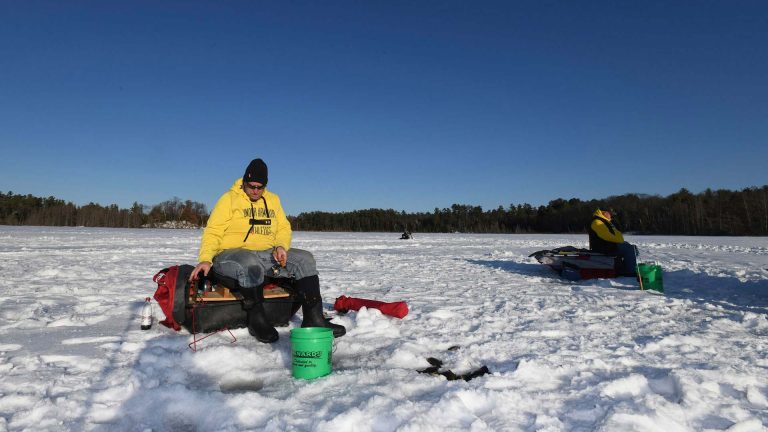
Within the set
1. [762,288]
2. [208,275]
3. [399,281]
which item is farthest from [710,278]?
[208,275]

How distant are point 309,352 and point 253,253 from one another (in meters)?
1.44

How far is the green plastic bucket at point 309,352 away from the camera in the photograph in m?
3.06

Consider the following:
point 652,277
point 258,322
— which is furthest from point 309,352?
point 652,277

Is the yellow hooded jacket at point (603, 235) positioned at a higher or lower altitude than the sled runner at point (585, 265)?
higher

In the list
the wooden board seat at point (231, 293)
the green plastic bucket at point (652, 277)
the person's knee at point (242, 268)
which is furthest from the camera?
the green plastic bucket at point (652, 277)

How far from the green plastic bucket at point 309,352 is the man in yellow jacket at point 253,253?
0.92 meters

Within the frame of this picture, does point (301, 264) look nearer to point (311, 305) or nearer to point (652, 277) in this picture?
point (311, 305)

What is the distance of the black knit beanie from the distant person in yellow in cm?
668

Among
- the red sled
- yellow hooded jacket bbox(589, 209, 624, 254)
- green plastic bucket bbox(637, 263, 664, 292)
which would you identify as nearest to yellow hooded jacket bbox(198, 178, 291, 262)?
the red sled

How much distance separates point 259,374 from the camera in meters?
3.26

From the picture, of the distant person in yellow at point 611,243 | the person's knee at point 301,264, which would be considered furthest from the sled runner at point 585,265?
the person's knee at point 301,264

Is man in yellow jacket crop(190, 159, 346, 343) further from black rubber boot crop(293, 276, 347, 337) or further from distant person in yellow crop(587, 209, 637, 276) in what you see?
distant person in yellow crop(587, 209, 637, 276)

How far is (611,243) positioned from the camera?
898 cm

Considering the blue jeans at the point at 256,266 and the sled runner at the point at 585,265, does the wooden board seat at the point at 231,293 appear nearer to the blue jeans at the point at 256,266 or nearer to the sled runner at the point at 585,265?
the blue jeans at the point at 256,266
